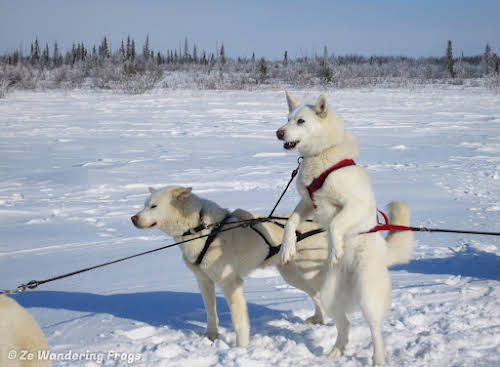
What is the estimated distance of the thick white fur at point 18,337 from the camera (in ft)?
5.76

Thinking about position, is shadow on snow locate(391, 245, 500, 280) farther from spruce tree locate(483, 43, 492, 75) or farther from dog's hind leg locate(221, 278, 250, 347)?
spruce tree locate(483, 43, 492, 75)

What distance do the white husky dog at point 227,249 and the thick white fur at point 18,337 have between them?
116 cm

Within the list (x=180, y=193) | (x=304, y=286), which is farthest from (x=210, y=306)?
(x=180, y=193)

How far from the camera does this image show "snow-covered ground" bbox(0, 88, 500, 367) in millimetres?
2914

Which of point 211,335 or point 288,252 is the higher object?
point 288,252

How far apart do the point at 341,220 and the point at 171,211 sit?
48.2 inches

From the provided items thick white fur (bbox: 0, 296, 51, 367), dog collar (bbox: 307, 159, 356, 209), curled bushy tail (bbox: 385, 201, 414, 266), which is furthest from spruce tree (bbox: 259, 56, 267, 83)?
thick white fur (bbox: 0, 296, 51, 367)

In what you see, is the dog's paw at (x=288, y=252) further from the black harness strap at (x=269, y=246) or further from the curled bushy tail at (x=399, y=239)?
the curled bushy tail at (x=399, y=239)

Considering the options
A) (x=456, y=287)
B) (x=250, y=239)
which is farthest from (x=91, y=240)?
(x=456, y=287)

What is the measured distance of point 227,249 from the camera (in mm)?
3057

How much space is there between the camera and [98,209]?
6109 millimetres

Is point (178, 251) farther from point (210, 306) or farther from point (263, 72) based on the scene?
point (263, 72)

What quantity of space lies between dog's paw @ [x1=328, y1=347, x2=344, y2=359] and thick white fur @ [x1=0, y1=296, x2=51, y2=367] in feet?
5.35

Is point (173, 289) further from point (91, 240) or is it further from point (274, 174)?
point (274, 174)
